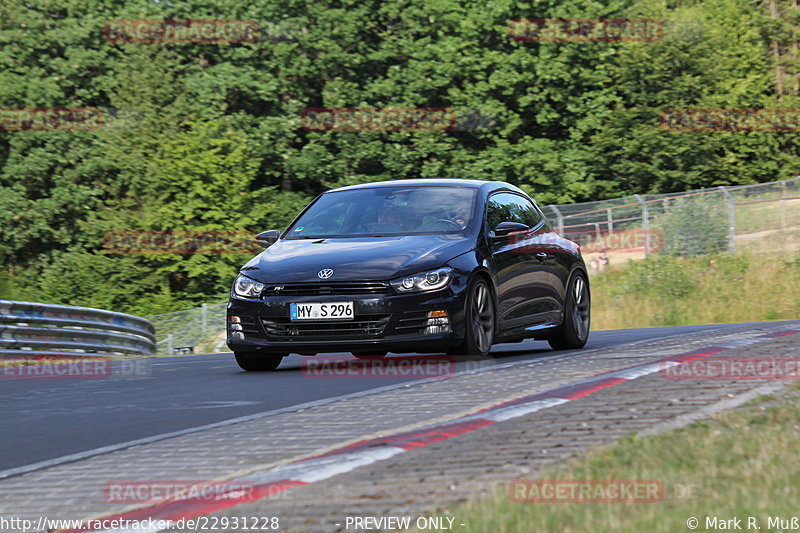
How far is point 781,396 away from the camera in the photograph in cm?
670

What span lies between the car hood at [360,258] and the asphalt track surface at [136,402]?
0.87 meters

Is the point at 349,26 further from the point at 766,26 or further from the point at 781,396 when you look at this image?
the point at 781,396

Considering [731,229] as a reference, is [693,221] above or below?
above

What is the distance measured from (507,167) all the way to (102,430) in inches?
1608

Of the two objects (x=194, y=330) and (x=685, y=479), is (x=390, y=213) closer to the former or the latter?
(x=685, y=479)

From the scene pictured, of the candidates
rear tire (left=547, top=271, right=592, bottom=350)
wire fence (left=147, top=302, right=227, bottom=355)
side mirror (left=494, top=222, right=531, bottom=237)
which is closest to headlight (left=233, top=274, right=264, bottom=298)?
side mirror (left=494, top=222, right=531, bottom=237)

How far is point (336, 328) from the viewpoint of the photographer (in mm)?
10883

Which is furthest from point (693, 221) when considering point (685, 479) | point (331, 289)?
point (685, 479)

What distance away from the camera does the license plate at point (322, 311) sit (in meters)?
10.8

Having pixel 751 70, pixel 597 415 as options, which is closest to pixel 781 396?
pixel 597 415

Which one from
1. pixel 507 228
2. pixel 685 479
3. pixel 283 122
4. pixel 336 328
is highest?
pixel 283 122

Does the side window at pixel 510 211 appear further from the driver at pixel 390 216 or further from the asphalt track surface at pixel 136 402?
the asphalt track surface at pixel 136 402

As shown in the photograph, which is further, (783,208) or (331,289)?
(783,208)

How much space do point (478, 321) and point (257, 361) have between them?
6.91ft
